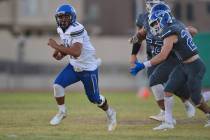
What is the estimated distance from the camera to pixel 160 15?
12.2 m

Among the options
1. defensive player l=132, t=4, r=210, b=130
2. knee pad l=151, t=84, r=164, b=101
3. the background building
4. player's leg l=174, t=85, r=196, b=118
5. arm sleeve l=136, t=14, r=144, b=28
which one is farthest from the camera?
the background building

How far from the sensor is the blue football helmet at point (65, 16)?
12.1 meters

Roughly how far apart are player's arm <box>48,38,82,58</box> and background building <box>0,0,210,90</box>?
18747 mm

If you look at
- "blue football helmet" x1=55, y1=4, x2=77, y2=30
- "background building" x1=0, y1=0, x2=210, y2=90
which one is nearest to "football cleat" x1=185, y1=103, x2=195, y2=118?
"blue football helmet" x1=55, y1=4, x2=77, y2=30

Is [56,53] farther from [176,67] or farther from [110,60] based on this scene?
[110,60]

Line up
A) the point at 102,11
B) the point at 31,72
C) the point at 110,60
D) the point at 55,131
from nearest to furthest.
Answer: the point at 55,131
the point at 31,72
the point at 110,60
the point at 102,11

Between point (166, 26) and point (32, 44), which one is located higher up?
point (166, 26)

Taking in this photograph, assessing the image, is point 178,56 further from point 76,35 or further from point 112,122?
point 76,35

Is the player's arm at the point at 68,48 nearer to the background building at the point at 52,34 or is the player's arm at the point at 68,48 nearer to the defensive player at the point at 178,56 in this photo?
the defensive player at the point at 178,56

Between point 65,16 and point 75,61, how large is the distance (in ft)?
2.76

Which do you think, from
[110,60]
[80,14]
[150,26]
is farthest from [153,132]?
[80,14]

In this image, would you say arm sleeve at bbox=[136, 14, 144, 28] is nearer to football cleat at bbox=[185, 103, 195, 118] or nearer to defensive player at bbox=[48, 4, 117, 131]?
defensive player at bbox=[48, 4, 117, 131]

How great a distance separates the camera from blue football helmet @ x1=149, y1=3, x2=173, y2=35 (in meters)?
12.1

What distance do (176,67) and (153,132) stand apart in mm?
1355
